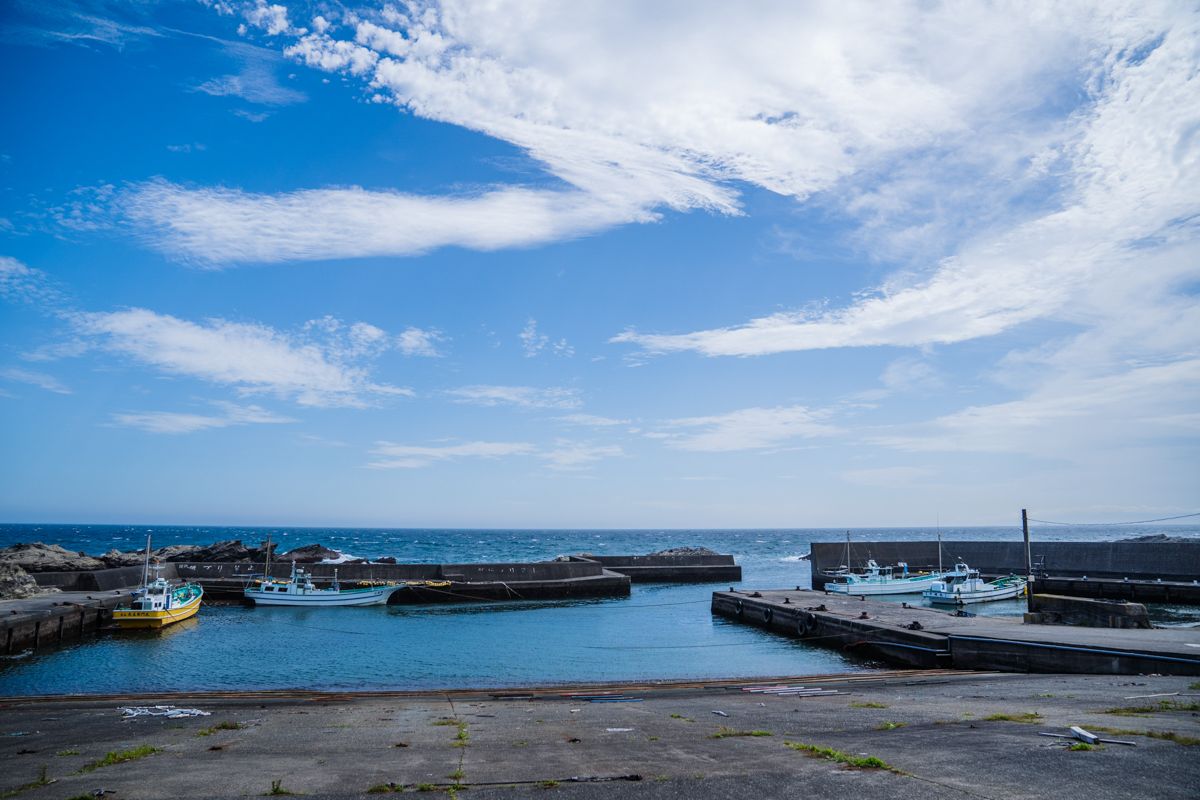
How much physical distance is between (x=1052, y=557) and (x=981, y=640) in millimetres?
51880

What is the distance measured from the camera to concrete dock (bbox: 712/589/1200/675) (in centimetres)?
1911

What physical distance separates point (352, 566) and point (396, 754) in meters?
52.3

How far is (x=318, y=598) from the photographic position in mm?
51719

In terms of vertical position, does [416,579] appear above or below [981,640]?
below

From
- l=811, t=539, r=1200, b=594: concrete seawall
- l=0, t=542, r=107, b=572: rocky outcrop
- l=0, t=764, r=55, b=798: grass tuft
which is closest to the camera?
l=0, t=764, r=55, b=798: grass tuft

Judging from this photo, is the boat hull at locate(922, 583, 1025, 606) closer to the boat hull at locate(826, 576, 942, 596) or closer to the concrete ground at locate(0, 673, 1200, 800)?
the boat hull at locate(826, 576, 942, 596)

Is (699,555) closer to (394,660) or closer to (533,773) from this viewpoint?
(394,660)

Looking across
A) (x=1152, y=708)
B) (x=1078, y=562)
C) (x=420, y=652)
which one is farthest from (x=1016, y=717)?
(x=1078, y=562)

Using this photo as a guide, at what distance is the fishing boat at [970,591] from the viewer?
51062mm

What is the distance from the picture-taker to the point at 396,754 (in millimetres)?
10773

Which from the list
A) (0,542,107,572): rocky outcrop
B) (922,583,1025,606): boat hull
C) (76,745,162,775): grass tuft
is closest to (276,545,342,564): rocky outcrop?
(0,542,107,572): rocky outcrop

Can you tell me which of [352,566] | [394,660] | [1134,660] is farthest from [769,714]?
[352,566]

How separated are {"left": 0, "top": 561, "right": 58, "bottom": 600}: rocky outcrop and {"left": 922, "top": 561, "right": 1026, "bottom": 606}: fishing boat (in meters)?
57.6

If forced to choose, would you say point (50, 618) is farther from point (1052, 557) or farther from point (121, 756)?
point (1052, 557)
